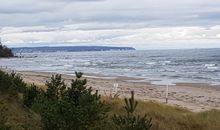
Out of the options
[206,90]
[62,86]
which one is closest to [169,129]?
[62,86]

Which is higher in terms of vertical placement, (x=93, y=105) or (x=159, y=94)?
(x=93, y=105)

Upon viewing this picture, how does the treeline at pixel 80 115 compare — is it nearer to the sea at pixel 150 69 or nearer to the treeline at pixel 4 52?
the sea at pixel 150 69

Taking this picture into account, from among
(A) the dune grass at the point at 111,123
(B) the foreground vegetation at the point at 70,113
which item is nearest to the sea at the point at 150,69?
(A) the dune grass at the point at 111,123

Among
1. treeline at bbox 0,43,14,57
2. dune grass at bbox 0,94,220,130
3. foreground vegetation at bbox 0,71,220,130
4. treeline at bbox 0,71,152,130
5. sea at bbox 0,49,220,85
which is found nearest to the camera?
treeline at bbox 0,71,152,130

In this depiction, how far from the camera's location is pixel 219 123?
11.3 metres

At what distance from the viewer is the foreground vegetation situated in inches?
281

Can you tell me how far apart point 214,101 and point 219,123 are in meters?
16.2

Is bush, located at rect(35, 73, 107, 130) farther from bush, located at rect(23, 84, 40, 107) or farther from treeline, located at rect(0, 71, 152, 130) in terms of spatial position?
bush, located at rect(23, 84, 40, 107)

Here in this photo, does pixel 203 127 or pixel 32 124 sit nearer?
pixel 32 124

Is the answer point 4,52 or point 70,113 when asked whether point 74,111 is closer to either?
point 70,113

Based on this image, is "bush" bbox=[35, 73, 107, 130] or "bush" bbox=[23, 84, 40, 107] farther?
"bush" bbox=[23, 84, 40, 107]

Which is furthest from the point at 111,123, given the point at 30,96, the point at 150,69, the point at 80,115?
the point at 150,69

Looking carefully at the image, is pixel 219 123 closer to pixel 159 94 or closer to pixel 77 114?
pixel 77 114


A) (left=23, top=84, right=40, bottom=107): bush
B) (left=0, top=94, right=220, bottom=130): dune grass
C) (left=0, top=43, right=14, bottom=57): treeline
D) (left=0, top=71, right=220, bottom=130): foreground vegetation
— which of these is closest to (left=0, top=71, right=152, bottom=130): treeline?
(left=0, top=71, right=220, bottom=130): foreground vegetation
